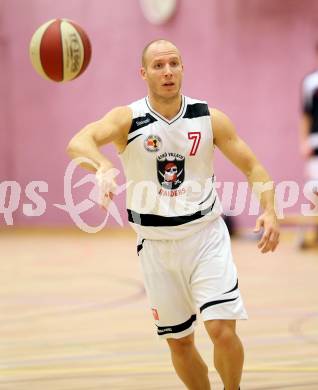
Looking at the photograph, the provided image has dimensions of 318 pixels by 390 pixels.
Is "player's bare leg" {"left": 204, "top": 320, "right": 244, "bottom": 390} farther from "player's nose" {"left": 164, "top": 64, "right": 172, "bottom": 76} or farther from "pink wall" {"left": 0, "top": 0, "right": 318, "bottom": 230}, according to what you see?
"pink wall" {"left": 0, "top": 0, "right": 318, "bottom": 230}

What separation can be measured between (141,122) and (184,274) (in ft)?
2.91

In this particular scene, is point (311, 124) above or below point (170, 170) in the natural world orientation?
below

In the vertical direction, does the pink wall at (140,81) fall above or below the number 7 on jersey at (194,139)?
below

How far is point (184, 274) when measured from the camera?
189 inches

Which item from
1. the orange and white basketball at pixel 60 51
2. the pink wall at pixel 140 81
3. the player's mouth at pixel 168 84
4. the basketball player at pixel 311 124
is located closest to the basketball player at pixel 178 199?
the player's mouth at pixel 168 84

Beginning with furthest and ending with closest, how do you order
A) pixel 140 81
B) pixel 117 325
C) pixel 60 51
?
pixel 140 81
pixel 117 325
pixel 60 51

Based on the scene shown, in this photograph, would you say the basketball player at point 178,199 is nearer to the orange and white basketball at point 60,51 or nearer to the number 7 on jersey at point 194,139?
the number 7 on jersey at point 194,139

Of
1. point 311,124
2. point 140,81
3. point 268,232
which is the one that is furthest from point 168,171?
point 140,81

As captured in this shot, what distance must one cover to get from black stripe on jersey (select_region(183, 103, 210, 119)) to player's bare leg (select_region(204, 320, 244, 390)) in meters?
1.17

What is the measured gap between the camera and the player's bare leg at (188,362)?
4.91 meters

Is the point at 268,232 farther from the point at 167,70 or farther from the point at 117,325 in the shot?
the point at 117,325

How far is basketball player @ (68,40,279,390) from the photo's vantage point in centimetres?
473

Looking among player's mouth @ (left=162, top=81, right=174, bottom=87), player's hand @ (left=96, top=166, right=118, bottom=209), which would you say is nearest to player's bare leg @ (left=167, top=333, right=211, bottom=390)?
player's hand @ (left=96, top=166, right=118, bottom=209)

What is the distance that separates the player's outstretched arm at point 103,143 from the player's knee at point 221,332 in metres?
1.05
